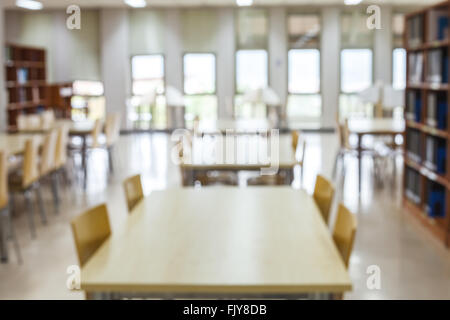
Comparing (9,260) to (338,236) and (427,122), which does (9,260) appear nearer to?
(338,236)

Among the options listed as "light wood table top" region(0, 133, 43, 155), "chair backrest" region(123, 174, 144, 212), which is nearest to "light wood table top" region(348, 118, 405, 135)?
"light wood table top" region(0, 133, 43, 155)

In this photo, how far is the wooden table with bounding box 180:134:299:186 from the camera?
4832 mm

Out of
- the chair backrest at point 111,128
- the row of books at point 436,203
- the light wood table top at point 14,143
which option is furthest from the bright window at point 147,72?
the row of books at point 436,203

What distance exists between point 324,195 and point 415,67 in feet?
10.4

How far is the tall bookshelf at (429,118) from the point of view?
211 inches

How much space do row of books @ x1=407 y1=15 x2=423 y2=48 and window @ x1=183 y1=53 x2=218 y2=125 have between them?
8.57 meters

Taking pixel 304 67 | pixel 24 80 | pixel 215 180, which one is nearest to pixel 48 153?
pixel 215 180

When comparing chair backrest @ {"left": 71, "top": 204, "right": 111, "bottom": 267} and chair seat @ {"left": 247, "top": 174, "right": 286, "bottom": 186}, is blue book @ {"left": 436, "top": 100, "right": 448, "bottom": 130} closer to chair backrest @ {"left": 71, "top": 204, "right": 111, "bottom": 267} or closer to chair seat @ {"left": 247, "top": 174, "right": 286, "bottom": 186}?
chair seat @ {"left": 247, "top": 174, "right": 286, "bottom": 186}

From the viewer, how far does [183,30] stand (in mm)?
14406

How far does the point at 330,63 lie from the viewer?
14297mm

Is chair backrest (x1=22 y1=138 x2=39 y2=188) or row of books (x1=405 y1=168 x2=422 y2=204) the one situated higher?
chair backrest (x1=22 y1=138 x2=39 y2=188)

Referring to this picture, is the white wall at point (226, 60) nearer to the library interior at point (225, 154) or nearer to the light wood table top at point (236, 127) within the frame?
the library interior at point (225, 154)

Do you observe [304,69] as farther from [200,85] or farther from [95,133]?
[95,133]

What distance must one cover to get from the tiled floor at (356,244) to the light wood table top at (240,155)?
95 centimetres
